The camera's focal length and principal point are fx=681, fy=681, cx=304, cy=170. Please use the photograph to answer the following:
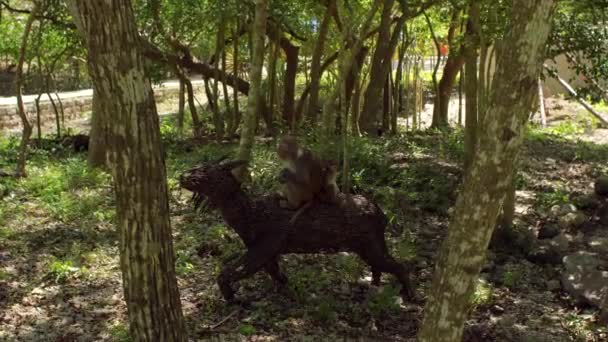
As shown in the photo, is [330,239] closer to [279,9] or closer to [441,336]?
[441,336]

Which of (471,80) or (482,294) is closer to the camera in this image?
(482,294)

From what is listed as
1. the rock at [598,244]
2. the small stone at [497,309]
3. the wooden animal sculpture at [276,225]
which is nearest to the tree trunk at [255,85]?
the wooden animal sculpture at [276,225]

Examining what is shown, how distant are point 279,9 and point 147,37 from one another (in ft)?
9.27

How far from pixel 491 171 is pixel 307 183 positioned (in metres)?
2.88

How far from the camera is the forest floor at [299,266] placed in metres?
5.75

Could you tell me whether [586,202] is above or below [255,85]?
below

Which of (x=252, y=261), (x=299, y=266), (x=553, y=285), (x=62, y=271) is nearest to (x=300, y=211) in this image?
(x=252, y=261)

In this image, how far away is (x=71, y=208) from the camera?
8.39 meters

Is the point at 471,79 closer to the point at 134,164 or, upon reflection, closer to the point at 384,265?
the point at 384,265

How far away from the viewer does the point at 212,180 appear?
5594 mm

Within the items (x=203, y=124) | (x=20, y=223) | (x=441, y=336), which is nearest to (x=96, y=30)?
(x=441, y=336)

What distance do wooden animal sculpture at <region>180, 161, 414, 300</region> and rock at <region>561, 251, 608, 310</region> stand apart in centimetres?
194

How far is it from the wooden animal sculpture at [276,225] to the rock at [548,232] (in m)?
3.05

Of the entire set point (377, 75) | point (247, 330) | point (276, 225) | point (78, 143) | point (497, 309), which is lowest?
point (497, 309)
